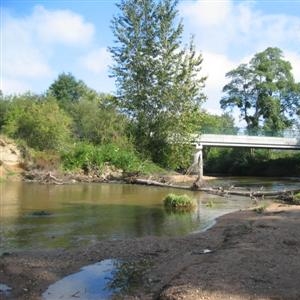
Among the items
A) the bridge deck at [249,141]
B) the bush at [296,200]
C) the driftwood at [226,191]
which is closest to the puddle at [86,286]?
the bush at [296,200]

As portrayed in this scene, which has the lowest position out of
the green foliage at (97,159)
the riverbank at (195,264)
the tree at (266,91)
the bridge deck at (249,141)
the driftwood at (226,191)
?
the riverbank at (195,264)

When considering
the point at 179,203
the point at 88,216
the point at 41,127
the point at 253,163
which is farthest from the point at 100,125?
the point at 88,216

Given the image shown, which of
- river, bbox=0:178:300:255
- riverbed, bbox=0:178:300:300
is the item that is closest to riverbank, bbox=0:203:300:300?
riverbed, bbox=0:178:300:300

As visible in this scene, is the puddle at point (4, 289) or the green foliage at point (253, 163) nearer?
the puddle at point (4, 289)

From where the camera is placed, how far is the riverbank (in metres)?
8.97

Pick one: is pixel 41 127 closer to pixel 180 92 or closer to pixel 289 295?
pixel 180 92

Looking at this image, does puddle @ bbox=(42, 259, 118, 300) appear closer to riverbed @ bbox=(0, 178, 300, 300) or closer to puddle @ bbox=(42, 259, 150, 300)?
puddle @ bbox=(42, 259, 150, 300)

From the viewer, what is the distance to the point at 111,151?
47281mm

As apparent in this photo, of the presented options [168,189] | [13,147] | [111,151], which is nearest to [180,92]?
[168,189]

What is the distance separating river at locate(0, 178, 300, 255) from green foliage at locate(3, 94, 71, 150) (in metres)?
18.9

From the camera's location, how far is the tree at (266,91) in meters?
75.5

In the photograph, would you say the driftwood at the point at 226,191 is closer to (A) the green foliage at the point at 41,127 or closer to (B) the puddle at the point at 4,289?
(A) the green foliage at the point at 41,127

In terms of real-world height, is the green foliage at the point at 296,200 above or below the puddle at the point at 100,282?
above

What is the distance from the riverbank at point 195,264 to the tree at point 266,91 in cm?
6170
